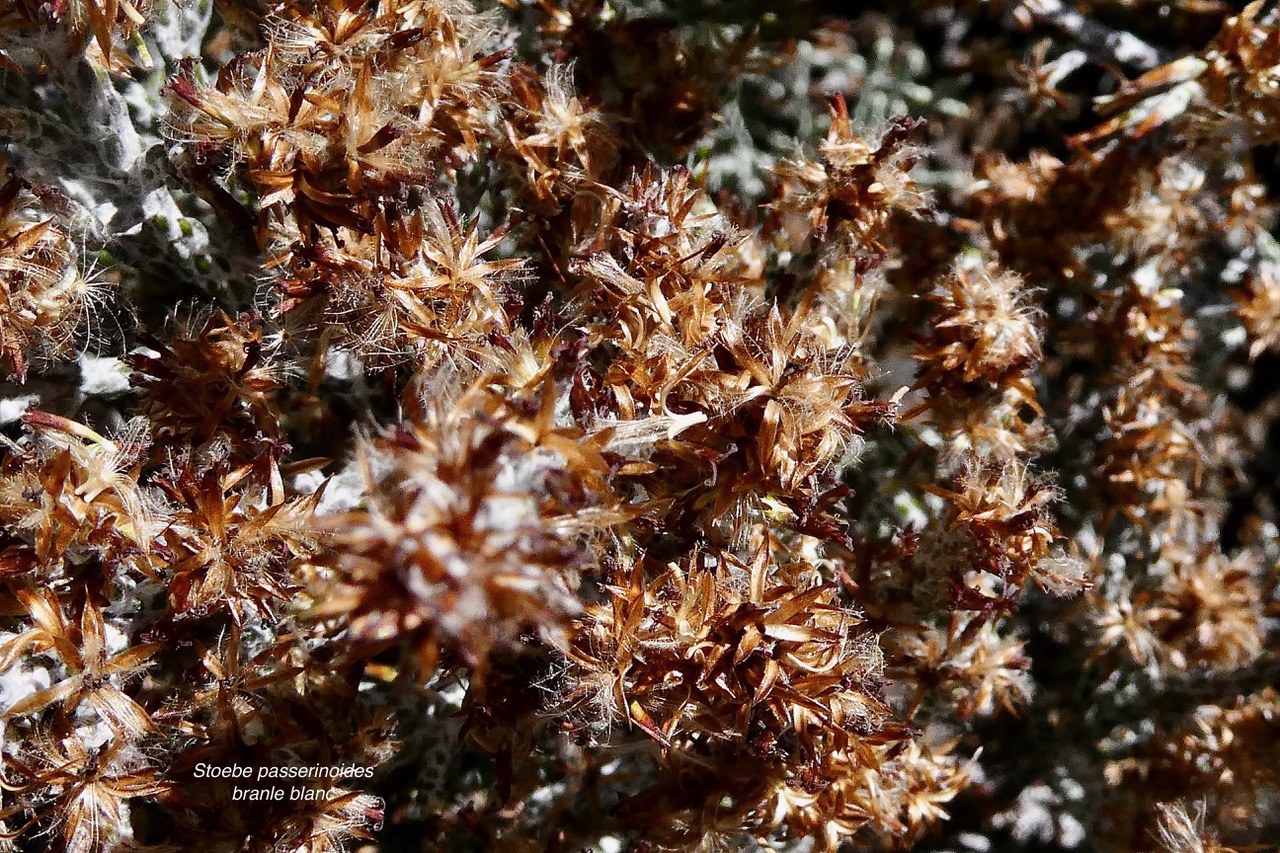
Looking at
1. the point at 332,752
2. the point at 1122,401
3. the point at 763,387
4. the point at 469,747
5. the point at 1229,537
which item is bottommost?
the point at 1229,537

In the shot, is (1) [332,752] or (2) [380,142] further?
(1) [332,752]

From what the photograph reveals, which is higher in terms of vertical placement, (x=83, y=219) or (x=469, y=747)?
(x=83, y=219)

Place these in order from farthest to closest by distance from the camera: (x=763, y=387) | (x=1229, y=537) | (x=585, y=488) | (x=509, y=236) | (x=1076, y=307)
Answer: (x=1229, y=537)
(x=1076, y=307)
(x=509, y=236)
(x=763, y=387)
(x=585, y=488)

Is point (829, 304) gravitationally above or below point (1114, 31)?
below

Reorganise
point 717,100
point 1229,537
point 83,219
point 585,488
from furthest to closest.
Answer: point 1229,537 < point 717,100 < point 83,219 < point 585,488

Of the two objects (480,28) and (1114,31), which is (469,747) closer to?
(480,28)

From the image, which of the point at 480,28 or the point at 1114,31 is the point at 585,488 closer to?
the point at 480,28

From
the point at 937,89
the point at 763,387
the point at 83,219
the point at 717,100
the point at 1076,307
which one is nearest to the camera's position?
the point at 763,387

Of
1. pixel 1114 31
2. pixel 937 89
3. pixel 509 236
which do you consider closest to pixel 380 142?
pixel 509 236

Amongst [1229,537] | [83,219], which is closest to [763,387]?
[83,219]
